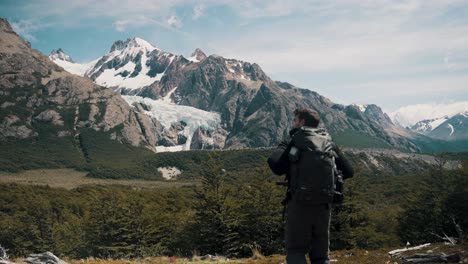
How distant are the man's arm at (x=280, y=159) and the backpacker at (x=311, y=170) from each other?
0.15 m

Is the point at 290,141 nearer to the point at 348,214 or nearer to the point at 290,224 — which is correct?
the point at 290,224

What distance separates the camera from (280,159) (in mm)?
9133

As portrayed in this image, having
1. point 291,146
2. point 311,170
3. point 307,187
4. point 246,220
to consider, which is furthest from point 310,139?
point 246,220

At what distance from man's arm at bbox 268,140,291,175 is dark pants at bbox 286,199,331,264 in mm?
753

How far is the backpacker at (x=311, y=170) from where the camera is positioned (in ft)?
29.2

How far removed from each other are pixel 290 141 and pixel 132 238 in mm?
39180

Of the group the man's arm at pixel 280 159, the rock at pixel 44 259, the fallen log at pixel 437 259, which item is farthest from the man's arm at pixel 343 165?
the rock at pixel 44 259

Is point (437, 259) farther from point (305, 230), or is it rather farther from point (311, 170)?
point (311, 170)

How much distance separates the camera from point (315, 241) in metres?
9.38

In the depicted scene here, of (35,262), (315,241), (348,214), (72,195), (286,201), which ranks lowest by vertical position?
(72,195)

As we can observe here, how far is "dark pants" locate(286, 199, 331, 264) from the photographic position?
9102 millimetres

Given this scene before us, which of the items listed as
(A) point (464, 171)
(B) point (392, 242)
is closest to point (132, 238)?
(B) point (392, 242)

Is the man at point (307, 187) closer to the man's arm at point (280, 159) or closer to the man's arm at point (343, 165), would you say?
the man's arm at point (280, 159)

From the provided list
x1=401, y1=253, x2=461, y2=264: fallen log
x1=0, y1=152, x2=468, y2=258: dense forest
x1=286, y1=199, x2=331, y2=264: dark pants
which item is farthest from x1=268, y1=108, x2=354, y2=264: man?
x1=0, y1=152, x2=468, y2=258: dense forest
